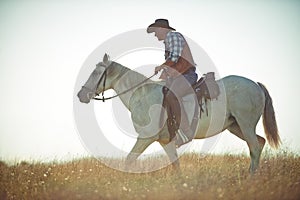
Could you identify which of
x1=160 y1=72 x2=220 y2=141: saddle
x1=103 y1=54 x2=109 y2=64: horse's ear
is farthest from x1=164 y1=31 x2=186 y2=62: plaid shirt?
x1=103 y1=54 x2=109 y2=64: horse's ear

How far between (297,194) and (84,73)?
13.0ft

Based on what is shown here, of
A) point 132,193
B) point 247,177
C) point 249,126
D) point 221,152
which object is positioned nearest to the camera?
point 132,193

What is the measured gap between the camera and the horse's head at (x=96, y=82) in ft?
25.0

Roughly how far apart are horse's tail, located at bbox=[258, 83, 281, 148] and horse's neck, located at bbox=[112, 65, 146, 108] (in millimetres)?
2121

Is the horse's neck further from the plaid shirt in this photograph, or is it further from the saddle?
the plaid shirt

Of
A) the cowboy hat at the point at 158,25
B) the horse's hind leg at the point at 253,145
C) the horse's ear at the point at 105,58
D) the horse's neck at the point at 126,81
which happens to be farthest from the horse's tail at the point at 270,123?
the horse's ear at the point at 105,58

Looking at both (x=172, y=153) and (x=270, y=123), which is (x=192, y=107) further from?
(x=270, y=123)

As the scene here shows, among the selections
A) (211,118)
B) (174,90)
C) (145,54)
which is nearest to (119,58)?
(145,54)

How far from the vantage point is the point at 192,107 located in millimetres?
7535

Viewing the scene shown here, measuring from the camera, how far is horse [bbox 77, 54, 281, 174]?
7.54m

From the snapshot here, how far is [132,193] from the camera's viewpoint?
6.75 metres

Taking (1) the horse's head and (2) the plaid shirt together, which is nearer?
(2) the plaid shirt

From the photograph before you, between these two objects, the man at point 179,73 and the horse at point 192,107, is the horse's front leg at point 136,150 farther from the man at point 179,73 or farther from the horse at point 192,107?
the man at point 179,73

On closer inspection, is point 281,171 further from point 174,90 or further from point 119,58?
point 119,58
